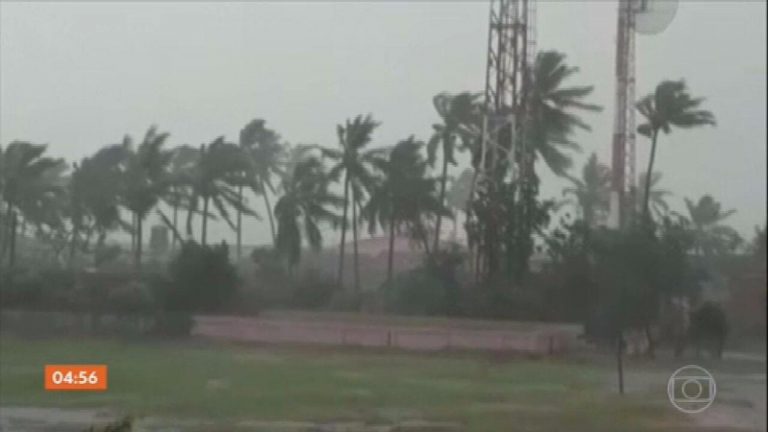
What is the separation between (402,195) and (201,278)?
41.2 inches

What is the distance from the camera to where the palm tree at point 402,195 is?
6.89m

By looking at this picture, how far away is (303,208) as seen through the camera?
6898mm

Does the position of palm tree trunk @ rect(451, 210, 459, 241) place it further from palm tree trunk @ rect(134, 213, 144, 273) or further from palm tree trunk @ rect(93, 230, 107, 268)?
palm tree trunk @ rect(93, 230, 107, 268)

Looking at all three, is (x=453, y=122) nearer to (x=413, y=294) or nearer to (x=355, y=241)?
(x=355, y=241)

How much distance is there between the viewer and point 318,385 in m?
6.75

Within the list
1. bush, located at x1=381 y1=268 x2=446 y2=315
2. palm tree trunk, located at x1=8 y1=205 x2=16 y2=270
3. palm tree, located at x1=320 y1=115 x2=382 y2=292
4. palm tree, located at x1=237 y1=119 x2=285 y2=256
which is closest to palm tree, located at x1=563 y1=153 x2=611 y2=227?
bush, located at x1=381 y1=268 x2=446 y2=315

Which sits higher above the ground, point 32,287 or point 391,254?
point 391,254

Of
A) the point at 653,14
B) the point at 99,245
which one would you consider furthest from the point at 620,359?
the point at 99,245

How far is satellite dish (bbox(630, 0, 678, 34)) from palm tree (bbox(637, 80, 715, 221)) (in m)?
0.26

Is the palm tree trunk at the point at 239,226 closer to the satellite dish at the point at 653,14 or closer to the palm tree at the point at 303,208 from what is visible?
the palm tree at the point at 303,208

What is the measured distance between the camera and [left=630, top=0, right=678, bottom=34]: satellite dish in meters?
6.40

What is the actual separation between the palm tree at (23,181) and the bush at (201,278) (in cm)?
73

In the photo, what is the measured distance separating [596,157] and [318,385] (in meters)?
1.68

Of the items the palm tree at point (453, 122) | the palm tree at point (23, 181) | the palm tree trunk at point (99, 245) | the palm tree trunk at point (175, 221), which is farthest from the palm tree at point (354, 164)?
the palm tree at point (23, 181)
